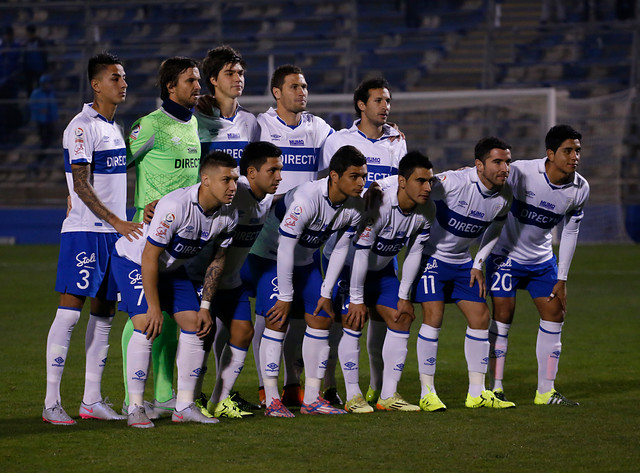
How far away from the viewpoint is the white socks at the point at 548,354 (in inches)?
239

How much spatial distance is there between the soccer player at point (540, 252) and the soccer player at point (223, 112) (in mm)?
1736

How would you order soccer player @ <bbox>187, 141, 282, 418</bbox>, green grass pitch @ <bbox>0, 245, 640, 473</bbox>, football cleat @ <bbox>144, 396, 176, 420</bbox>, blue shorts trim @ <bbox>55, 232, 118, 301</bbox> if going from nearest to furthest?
green grass pitch @ <bbox>0, 245, 640, 473</bbox> → blue shorts trim @ <bbox>55, 232, 118, 301</bbox> → soccer player @ <bbox>187, 141, 282, 418</bbox> → football cleat @ <bbox>144, 396, 176, 420</bbox>

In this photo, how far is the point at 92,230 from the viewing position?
18.2 feet

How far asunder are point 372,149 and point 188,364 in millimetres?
1934

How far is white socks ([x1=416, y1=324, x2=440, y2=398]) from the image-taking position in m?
5.91

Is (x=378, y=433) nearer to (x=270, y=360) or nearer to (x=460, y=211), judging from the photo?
(x=270, y=360)

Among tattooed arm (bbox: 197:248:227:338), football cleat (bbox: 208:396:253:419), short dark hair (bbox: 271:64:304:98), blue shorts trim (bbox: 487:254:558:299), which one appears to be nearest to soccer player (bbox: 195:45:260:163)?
short dark hair (bbox: 271:64:304:98)

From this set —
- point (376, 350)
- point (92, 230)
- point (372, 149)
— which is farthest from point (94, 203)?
point (376, 350)

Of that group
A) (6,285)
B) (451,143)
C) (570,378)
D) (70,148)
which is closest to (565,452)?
(570,378)

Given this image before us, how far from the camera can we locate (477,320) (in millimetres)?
6012

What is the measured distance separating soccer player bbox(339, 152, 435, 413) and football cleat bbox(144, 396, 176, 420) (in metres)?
1.03

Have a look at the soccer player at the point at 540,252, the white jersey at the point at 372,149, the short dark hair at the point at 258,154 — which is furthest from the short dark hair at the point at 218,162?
the soccer player at the point at 540,252

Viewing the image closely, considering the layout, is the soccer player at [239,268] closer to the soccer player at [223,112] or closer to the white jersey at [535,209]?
the soccer player at [223,112]

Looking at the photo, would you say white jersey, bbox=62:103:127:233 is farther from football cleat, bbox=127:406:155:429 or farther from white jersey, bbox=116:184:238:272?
football cleat, bbox=127:406:155:429
